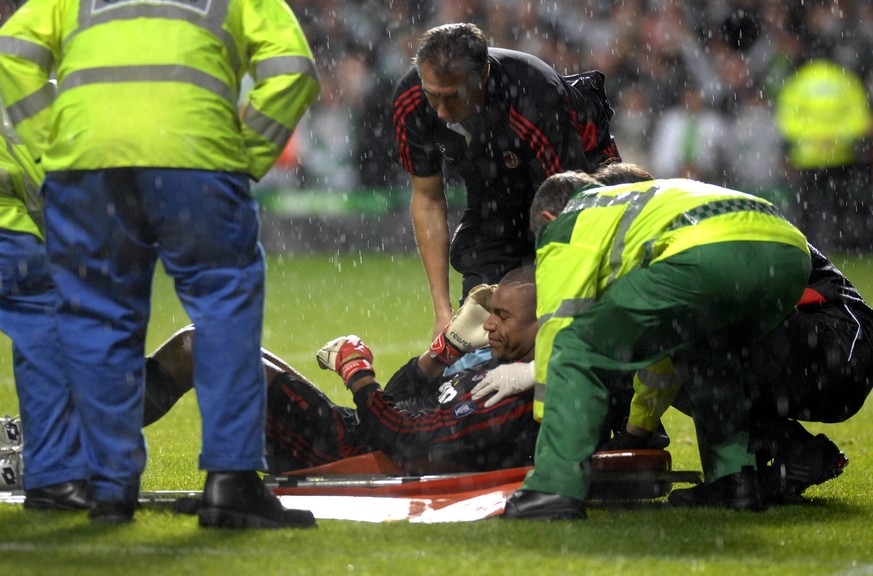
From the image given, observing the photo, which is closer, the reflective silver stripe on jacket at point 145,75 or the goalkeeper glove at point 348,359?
the reflective silver stripe on jacket at point 145,75

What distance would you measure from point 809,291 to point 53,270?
2655 millimetres

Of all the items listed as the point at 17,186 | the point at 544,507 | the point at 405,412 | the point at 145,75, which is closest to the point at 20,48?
the point at 145,75

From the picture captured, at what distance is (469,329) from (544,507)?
1174mm

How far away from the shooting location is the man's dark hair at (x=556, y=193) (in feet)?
15.4

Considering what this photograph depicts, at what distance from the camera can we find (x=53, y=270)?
421 centimetres

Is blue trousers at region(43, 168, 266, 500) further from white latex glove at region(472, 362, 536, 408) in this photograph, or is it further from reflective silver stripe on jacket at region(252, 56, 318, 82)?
white latex glove at region(472, 362, 536, 408)

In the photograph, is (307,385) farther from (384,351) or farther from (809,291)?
(384,351)

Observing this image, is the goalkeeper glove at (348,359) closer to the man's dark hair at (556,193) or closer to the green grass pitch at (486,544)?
the green grass pitch at (486,544)

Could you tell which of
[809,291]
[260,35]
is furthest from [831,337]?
[260,35]

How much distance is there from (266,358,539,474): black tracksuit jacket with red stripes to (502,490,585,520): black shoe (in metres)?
0.57

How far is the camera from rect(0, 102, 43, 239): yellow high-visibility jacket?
4.76 meters

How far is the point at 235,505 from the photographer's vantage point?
415 centimetres

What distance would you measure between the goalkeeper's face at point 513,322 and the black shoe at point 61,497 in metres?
1.45

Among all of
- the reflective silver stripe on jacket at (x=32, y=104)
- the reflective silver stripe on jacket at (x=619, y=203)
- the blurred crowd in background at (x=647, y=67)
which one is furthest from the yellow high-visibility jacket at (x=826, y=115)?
the reflective silver stripe on jacket at (x=32, y=104)
